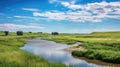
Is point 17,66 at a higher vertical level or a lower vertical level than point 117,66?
higher

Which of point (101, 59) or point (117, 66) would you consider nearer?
point (117, 66)

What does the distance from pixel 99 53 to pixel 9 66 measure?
20885mm

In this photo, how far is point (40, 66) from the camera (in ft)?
68.0

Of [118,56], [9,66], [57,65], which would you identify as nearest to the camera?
[9,66]

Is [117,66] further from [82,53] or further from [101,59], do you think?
[82,53]

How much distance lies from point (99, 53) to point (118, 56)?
5325 mm

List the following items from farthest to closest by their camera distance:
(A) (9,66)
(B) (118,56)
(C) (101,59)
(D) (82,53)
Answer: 1. (D) (82,53)
2. (C) (101,59)
3. (B) (118,56)
4. (A) (9,66)

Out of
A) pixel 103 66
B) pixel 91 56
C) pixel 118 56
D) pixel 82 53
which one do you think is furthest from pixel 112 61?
pixel 82 53

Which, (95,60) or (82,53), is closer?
(95,60)

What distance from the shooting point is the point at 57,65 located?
21.8 meters

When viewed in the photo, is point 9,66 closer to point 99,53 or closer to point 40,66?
point 40,66

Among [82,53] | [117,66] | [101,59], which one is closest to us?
[117,66]

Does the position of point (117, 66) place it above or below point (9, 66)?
below

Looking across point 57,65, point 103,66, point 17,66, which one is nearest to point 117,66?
point 103,66
